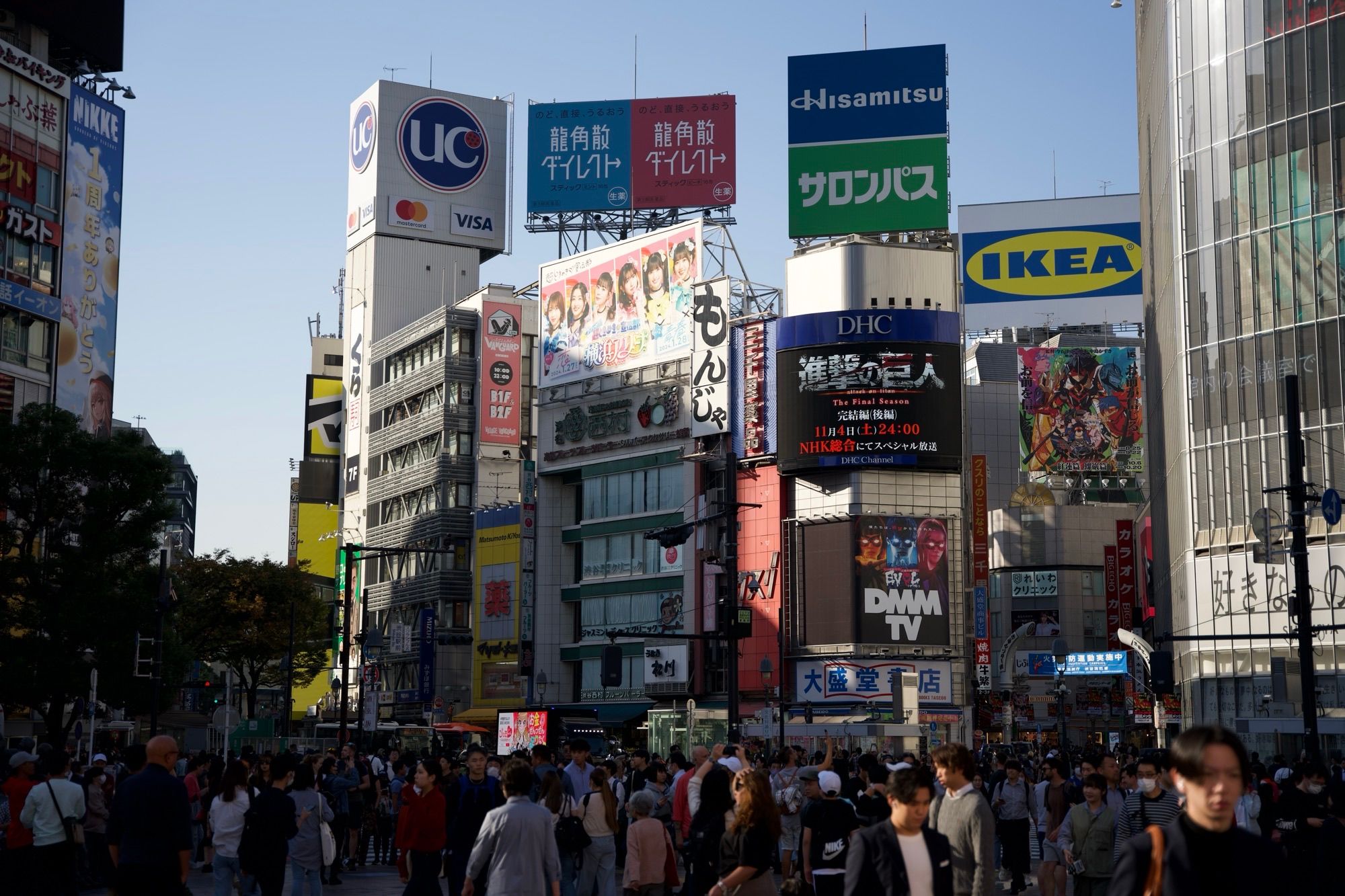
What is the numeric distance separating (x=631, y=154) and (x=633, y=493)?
21263 millimetres

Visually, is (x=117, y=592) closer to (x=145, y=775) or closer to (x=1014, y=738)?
(x=145, y=775)

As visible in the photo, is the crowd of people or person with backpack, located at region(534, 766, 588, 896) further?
person with backpack, located at region(534, 766, 588, 896)

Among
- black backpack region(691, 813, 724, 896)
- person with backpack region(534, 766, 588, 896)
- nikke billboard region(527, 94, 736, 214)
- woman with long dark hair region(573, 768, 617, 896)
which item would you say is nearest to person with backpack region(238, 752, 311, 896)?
person with backpack region(534, 766, 588, 896)

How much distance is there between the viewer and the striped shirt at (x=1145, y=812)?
565 inches

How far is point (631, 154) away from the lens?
95.7 meters

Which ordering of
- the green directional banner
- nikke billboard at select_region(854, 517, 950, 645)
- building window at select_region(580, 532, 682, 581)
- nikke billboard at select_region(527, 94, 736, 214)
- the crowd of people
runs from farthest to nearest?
nikke billboard at select_region(527, 94, 736, 214) → building window at select_region(580, 532, 682, 581) → the green directional banner → nikke billboard at select_region(854, 517, 950, 645) → the crowd of people

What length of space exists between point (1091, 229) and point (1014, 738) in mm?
33418

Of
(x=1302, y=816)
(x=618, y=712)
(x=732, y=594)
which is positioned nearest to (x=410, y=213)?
(x=618, y=712)

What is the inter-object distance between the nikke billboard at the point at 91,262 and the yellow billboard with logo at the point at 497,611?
2547 centimetres

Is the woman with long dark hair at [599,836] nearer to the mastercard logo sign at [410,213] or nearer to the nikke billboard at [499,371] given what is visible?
the nikke billboard at [499,371]

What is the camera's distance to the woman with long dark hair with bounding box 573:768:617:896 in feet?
60.0

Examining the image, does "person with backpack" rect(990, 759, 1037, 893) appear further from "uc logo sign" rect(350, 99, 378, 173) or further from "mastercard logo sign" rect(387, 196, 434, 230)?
"uc logo sign" rect(350, 99, 378, 173)

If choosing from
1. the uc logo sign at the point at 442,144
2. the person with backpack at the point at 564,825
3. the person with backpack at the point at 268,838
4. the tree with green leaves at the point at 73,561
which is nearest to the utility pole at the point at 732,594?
the person with backpack at the point at 564,825

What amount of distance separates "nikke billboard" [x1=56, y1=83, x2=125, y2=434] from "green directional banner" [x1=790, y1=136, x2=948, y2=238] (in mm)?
31430
